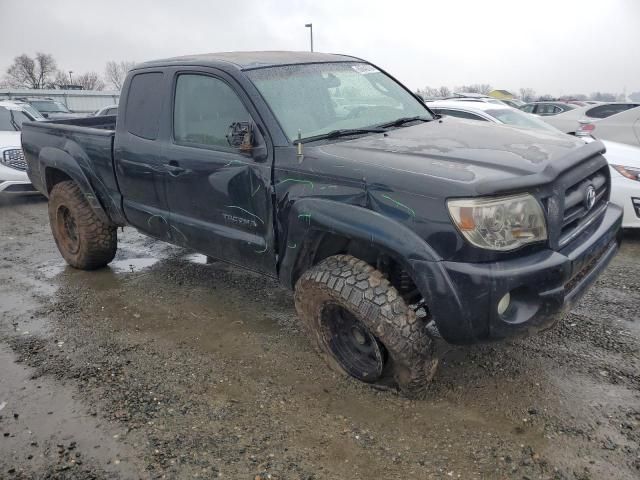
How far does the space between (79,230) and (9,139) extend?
489 centimetres

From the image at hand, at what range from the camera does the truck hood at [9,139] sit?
8.55 metres

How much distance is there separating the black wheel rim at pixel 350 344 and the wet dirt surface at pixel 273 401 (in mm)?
111

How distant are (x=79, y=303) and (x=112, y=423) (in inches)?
78.2

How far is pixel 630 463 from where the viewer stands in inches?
95.9

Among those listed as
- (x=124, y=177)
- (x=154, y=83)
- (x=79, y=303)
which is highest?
(x=154, y=83)

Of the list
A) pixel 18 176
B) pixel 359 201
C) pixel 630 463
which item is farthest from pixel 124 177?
pixel 18 176

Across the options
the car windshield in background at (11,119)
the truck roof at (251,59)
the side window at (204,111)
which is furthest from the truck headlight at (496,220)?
the car windshield in background at (11,119)

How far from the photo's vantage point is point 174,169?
3.83 meters

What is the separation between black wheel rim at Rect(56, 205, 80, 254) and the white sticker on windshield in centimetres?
307

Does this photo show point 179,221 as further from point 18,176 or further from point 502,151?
point 18,176

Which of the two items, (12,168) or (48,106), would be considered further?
(48,106)

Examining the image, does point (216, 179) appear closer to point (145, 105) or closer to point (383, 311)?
point (145, 105)

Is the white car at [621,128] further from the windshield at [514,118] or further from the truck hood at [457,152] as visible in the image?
the truck hood at [457,152]

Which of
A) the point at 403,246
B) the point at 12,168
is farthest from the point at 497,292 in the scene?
the point at 12,168
